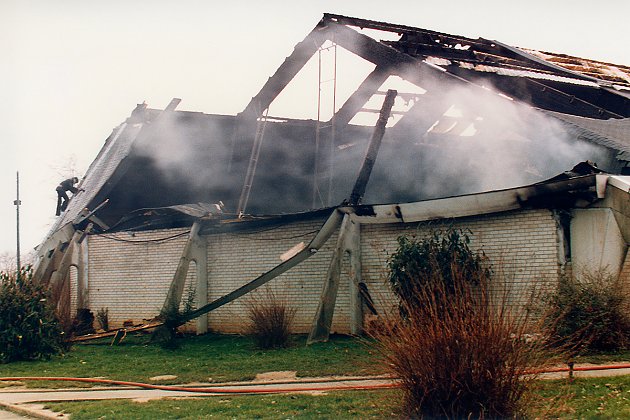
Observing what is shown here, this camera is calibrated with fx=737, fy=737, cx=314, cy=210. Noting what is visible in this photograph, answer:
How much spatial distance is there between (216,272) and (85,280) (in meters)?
5.26

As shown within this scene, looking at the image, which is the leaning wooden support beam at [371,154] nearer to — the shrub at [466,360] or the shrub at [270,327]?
the shrub at [270,327]

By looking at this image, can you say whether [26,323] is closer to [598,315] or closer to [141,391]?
[141,391]

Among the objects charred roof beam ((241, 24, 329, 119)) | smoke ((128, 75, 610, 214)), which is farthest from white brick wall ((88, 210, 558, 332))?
charred roof beam ((241, 24, 329, 119))

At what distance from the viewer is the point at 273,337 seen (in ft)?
46.1

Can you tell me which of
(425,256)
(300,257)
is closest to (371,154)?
(300,257)

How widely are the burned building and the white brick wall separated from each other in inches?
1.5

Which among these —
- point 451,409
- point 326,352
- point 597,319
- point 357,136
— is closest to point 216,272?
point 326,352

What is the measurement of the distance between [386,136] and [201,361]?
13.0 m

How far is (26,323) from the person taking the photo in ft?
49.6

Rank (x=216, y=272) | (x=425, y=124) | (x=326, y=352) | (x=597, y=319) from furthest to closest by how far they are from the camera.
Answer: (x=425, y=124), (x=216, y=272), (x=326, y=352), (x=597, y=319)

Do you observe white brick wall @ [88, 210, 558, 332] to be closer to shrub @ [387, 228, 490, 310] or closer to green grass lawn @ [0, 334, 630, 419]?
shrub @ [387, 228, 490, 310]

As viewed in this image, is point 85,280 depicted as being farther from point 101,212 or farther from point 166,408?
point 166,408

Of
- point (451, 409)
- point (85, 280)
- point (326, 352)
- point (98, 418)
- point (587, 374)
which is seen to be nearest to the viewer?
point (451, 409)

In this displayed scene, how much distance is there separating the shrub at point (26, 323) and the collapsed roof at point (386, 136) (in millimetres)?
6213
